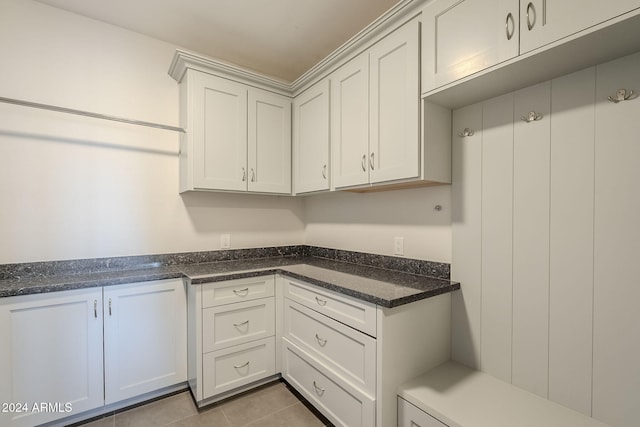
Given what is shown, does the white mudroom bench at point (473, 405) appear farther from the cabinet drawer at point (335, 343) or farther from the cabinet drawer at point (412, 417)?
the cabinet drawer at point (335, 343)

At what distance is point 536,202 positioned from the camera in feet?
4.28

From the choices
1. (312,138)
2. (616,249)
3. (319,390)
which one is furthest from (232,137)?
(616,249)

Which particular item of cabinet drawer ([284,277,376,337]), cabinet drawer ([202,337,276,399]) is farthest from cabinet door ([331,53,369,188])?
cabinet drawer ([202,337,276,399])

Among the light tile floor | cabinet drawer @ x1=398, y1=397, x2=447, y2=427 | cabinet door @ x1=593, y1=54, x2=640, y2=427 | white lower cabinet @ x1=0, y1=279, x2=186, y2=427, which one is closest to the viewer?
cabinet door @ x1=593, y1=54, x2=640, y2=427

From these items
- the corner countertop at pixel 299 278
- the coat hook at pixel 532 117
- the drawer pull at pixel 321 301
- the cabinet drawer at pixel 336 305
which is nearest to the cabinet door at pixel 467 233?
the corner countertop at pixel 299 278

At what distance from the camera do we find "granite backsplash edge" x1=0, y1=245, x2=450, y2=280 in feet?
5.58

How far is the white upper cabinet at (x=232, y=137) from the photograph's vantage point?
6.69 feet

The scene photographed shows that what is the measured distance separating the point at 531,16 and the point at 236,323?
218 centimetres

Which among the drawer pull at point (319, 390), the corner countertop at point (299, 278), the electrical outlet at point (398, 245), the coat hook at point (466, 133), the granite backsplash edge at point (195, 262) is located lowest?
the drawer pull at point (319, 390)

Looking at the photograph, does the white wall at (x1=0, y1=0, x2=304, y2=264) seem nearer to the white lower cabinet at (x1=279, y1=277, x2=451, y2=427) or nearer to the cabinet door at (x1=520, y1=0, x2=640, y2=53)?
the white lower cabinet at (x1=279, y1=277, x2=451, y2=427)

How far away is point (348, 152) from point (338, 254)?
93 cm

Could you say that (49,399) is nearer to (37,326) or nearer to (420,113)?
(37,326)

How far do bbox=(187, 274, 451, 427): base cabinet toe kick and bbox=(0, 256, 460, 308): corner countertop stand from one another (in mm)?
55

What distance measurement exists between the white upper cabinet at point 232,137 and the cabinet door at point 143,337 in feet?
2.49
